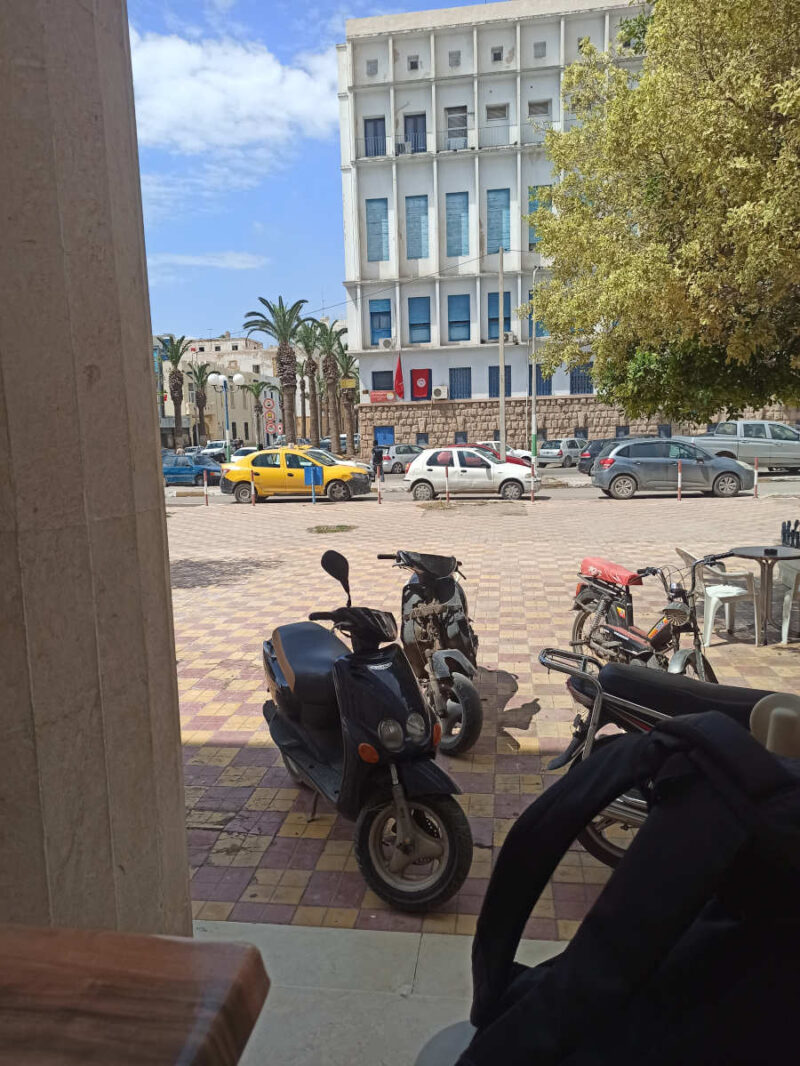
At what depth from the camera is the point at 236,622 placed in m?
8.27

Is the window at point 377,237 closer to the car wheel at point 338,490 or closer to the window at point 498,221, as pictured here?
the window at point 498,221

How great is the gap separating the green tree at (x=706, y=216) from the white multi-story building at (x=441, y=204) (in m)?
31.7

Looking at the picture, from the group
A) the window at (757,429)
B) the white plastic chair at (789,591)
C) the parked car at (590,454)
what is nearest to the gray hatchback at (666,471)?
the window at (757,429)

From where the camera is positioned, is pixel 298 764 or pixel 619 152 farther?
pixel 619 152

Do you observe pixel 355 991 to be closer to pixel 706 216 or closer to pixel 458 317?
pixel 706 216

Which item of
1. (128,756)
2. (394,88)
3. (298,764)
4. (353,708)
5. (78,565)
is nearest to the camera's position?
(78,565)

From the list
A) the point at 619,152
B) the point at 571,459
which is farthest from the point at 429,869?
the point at 571,459

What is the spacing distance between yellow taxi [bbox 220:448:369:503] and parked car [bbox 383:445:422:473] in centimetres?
1163

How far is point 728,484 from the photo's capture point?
2025 centimetres

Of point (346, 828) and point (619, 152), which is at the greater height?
point (619, 152)

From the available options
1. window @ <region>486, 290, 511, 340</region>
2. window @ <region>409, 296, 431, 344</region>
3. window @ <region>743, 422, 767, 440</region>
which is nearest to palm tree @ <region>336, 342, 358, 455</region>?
window @ <region>409, 296, 431, 344</region>

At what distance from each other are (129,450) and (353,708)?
1596 millimetres

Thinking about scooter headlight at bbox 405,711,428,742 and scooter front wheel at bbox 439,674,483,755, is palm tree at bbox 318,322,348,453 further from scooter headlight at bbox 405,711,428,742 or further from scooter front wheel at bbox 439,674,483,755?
scooter headlight at bbox 405,711,428,742

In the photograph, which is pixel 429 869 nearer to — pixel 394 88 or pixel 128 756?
pixel 128 756
